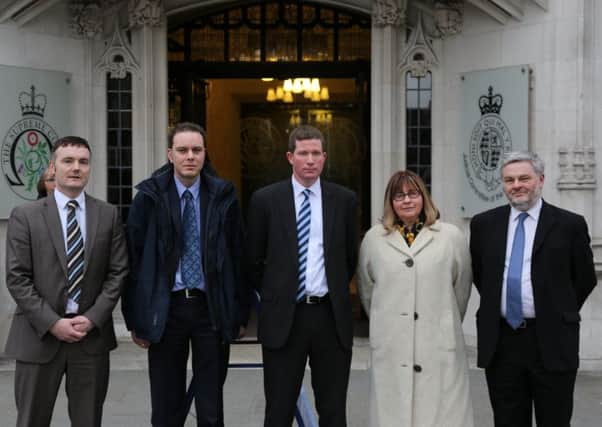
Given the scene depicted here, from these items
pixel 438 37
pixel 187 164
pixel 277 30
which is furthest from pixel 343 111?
pixel 187 164

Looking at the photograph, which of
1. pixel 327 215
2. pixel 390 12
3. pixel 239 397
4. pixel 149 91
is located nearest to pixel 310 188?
pixel 327 215

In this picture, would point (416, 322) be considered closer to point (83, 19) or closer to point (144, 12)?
point (144, 12)

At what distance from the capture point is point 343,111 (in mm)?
14406

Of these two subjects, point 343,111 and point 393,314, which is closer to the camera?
point 393,314

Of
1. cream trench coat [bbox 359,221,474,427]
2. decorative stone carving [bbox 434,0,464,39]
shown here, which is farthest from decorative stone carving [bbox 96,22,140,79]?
cream trench coat [bbox 359,221,474,427]

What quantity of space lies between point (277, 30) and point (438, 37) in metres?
1.94

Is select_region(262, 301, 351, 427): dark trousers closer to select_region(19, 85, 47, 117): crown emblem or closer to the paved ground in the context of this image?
the paved ground

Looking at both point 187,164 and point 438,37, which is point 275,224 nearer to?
point 187,164

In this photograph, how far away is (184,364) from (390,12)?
→ 516 centimetres

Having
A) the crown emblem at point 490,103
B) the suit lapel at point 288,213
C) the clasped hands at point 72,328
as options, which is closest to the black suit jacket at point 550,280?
the suit lapel at point 288,213

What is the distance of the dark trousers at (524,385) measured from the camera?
498cm

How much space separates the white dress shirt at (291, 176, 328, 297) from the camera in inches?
203

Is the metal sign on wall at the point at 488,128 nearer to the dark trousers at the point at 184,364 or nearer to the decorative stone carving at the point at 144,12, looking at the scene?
the decorative stone carving at the point at 144,12

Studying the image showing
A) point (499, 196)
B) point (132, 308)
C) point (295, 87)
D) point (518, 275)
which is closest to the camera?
point (518, 275)
